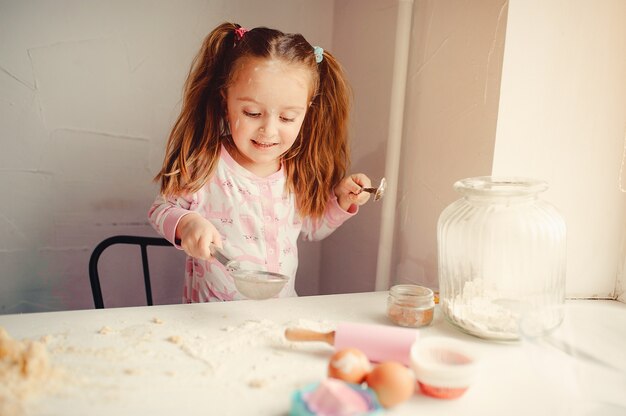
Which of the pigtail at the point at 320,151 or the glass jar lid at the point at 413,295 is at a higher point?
the pigtail at the point at 320,151

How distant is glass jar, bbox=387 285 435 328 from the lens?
74 centimetres

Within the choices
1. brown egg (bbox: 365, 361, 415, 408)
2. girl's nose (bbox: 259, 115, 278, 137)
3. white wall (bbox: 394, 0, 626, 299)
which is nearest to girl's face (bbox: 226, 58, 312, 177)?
girl's nose (bbox: 259, 115, 278, 137)

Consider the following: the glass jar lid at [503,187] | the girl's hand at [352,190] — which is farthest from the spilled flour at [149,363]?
the girl's hand at [352,190]

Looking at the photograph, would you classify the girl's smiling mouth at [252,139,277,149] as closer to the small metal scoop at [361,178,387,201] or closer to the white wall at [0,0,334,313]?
the small metal scoop at [361,178,387,201]

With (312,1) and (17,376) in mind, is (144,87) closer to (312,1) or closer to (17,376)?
(312,1)

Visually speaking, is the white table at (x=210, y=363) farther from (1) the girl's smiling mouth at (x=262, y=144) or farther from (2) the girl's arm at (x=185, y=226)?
(1) the girl's smiling mouth at (x=262, y=144)

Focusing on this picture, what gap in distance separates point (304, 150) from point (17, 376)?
0.67 m

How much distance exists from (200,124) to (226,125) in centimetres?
5

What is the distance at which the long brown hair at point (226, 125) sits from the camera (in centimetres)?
94

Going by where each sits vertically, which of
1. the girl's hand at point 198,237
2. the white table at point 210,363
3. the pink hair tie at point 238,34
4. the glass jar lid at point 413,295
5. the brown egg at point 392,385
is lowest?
the white table at point 210,363

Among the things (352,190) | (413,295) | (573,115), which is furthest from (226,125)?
(573,115)

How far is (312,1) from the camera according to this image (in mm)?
A: 1340

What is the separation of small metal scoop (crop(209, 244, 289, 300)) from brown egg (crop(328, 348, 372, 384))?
9.5 inches

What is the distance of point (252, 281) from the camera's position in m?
0.78
